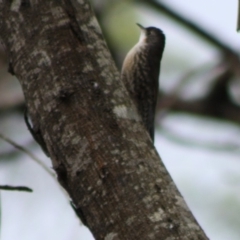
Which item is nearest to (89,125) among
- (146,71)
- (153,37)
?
(146,71)

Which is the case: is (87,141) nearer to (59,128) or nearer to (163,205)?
(59,128)

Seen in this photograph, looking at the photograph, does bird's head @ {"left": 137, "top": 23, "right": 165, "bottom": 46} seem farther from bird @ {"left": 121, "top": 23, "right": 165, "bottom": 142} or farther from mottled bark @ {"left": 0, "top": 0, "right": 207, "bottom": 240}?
mottled bark @ {"left": 0, "top": 0, "right": 207, "bottom": 240}

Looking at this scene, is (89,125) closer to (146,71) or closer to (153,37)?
(146,71)

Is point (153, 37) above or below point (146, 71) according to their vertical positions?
above

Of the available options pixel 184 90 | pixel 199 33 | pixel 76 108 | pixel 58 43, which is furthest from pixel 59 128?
pixel 184 90

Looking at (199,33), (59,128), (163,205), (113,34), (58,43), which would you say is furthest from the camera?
(113,34)

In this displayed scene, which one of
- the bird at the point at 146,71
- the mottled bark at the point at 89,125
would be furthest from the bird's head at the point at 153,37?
the mottled bark at the point at 89,125

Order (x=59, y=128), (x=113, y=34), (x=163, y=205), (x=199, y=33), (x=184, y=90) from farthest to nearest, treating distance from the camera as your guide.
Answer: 1. (x=113, y=34)
2. (x=184, y=90)
3. (x=199, y=33)
4. (x=59, y=128)
5. (x=163, y=205)
